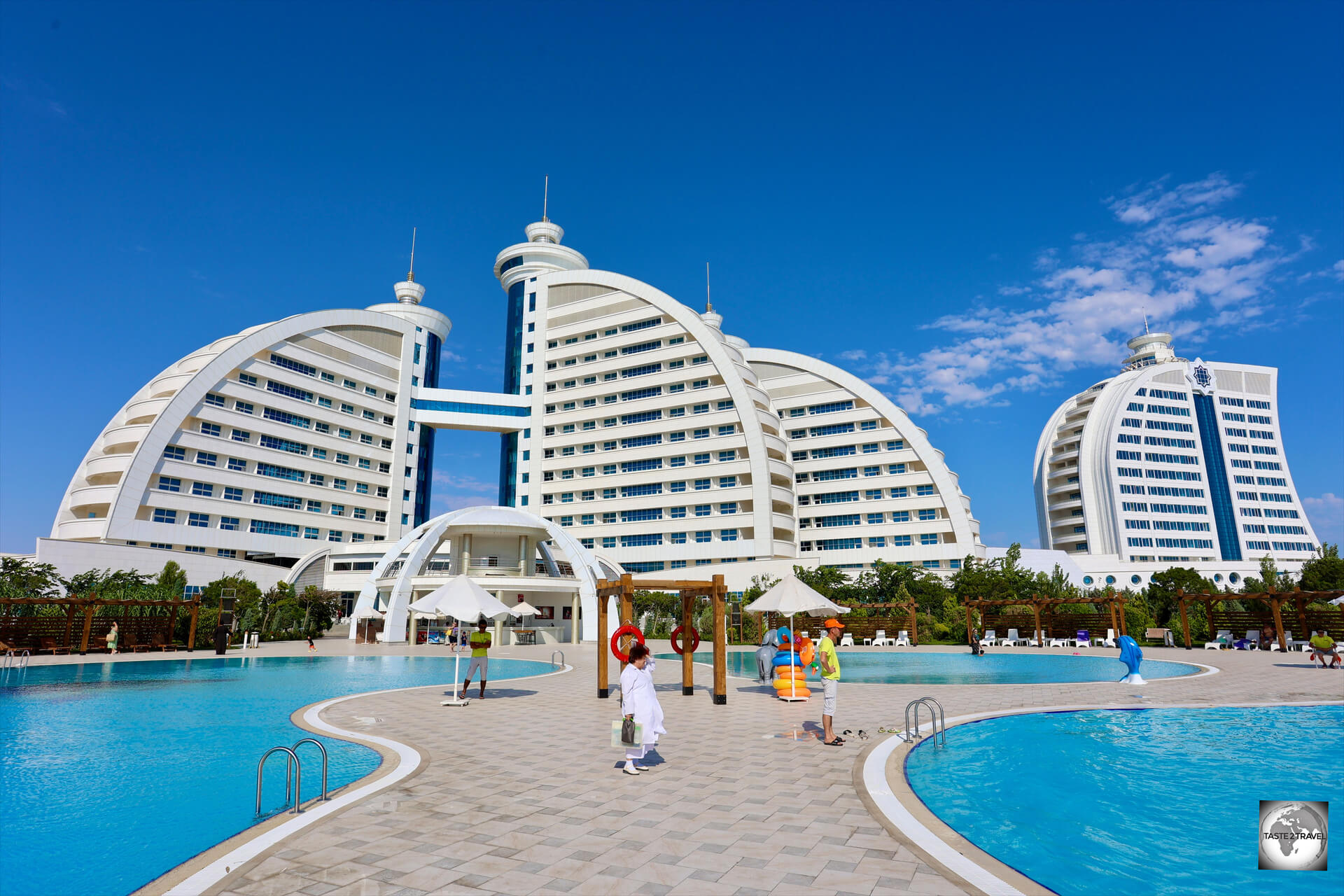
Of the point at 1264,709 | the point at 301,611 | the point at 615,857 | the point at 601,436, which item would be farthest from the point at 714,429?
the point at 615,857

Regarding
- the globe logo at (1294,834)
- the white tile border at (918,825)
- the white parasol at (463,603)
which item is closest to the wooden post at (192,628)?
the white parasol at (463,603)

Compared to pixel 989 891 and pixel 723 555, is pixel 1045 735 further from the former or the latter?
pixel 723 555

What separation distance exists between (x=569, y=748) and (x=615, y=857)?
17.2 ft

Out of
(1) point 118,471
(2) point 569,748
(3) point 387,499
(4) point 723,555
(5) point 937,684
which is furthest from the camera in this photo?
(3) point 387,499

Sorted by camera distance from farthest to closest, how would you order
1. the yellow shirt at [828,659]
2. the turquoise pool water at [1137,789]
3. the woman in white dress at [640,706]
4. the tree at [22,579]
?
the tree at [22,579]
the yellow shirt at [828,659]
the woman in white dress at [640,706]
the turquoise pool water at [1137,789]

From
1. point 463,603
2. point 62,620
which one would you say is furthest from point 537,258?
point 463,603

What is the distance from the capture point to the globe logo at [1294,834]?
550 cm

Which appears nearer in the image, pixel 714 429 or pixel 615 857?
pixel 615 857

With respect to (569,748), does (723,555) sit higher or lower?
higher

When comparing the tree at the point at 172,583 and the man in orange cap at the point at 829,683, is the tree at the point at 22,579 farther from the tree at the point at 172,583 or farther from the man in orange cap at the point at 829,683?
the man in orange cap at the point at 829,683

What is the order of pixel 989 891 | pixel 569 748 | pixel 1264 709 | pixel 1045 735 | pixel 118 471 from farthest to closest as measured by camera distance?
1. pixel 118 471
2. pixel 1264 709
3. pixel 1045 735
4. pixel 569 748
5. pixel 989 891

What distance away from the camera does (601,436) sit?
75750mm

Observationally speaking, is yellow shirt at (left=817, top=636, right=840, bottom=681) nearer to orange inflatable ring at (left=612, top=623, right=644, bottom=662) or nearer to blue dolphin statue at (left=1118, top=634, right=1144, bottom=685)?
orange inflatable ring at (left=612, top=623, right=644, bottom=662)

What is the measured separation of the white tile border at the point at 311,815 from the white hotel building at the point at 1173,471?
103 m
